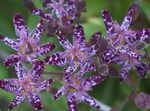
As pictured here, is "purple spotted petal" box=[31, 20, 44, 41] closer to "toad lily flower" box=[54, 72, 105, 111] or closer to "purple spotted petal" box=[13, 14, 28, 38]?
"purple spotted petal" box=[13, 14, 28, 38]

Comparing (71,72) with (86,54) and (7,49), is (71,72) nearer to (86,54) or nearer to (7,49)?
(86,54)

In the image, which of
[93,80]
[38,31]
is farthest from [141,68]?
[38,31]

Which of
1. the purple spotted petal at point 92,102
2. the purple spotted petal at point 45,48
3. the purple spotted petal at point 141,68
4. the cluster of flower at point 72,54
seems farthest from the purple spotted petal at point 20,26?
the purple spotted petal at point 141,68

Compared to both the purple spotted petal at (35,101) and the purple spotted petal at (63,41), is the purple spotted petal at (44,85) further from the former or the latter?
the purple spotted petal at (63,41)

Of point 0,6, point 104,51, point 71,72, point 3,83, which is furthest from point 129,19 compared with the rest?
point 0,6

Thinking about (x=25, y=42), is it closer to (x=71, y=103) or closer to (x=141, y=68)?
(x=71, y=103)

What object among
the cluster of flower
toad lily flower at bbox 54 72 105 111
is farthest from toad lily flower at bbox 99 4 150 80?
toad lily flower at bbox 54 72 105 111

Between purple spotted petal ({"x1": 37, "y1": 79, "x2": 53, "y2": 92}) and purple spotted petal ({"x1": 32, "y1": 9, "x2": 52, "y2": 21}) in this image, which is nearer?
purple spotted petal ({"x1": 37, "y1": 79, "x2": 53, "y2": 92})
